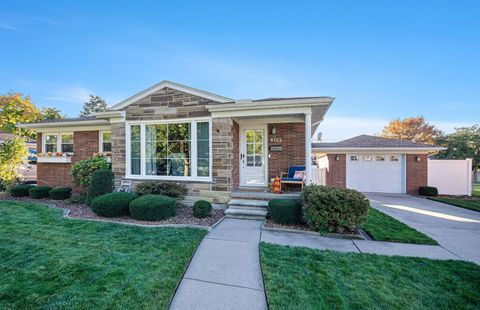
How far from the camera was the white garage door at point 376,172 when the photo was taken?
1105cm

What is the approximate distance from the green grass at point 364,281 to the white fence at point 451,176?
404 inches

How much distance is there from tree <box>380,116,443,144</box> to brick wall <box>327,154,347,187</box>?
20.4m

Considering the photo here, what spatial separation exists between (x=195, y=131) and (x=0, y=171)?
10.6 metres

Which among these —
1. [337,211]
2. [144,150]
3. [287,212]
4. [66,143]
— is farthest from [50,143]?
[337,211]

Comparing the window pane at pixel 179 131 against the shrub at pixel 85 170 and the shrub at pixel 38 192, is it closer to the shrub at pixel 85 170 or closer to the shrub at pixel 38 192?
the shrub at pixel 85 170

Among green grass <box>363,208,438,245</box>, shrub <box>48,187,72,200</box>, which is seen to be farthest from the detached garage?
shrub <box>48,187,72,200</box>

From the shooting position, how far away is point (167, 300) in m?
2.37

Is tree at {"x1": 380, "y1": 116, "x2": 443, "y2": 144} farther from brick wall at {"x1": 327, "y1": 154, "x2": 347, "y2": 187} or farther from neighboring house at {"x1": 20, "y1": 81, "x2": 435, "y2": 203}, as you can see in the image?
neighboring house at {"x1": 20, "y1": 81, "x2": 435, "y2": 203}

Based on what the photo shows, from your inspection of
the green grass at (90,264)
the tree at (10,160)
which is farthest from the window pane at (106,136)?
the tree at (10,160)

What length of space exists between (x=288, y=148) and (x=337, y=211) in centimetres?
363

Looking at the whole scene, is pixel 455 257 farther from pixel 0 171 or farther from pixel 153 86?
pixel 0 171

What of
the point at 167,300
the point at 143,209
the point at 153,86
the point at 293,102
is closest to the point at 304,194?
the point at 293,102

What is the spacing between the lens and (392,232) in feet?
15.8

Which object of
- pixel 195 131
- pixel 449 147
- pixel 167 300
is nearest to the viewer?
pixel 167 300
